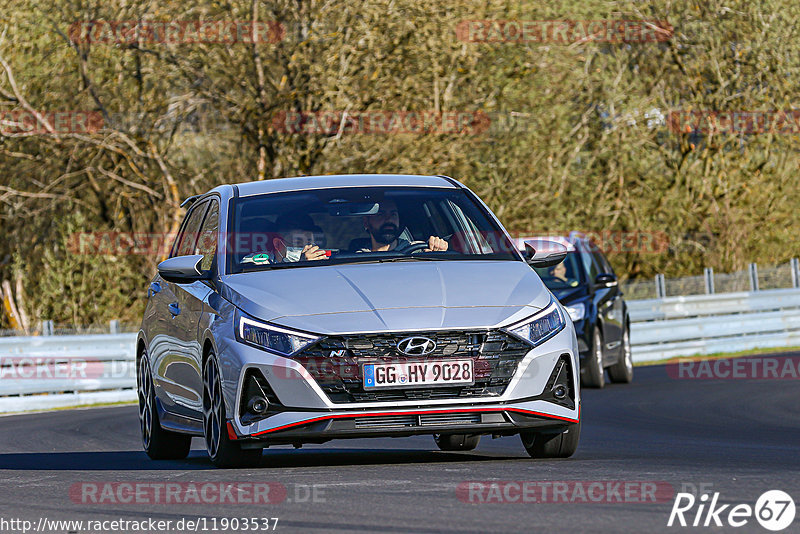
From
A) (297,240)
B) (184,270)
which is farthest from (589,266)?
(184,270)

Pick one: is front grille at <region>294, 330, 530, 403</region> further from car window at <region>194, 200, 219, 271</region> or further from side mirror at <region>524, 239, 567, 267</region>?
car window at <region>194, 200, 219, 271</region>

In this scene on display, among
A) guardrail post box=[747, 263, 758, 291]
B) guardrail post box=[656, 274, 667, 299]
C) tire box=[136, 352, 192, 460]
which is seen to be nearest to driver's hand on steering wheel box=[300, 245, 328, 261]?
tire box=[136, 352, 192, 460]

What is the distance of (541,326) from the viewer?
848 cm

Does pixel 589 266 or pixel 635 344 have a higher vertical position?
pixel 589 266

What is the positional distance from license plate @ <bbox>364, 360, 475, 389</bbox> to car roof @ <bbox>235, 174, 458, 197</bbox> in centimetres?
196

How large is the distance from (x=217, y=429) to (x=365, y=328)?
1223 millimetres

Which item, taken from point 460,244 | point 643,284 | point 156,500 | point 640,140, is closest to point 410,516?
point 156,500

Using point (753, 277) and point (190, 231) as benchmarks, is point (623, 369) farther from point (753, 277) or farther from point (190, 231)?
point (190, 231)

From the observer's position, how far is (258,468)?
29.1ft

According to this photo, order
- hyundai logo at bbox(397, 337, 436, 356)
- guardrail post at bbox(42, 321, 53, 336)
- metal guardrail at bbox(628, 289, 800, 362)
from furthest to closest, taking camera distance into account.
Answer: metal guardrail at bbox(628, 289, 800, 362) → guardrail post at bbox(42, 321, 53, 336) → hyundai logo at bbox(397, 337, 436, 356)

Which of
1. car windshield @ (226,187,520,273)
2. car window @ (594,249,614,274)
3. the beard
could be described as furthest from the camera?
car window @ (594,249,614,274)

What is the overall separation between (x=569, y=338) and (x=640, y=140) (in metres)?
24.2

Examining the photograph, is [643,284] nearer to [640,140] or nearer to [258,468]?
[640,140]

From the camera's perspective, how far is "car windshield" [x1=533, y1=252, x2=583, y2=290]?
61.1 ft
